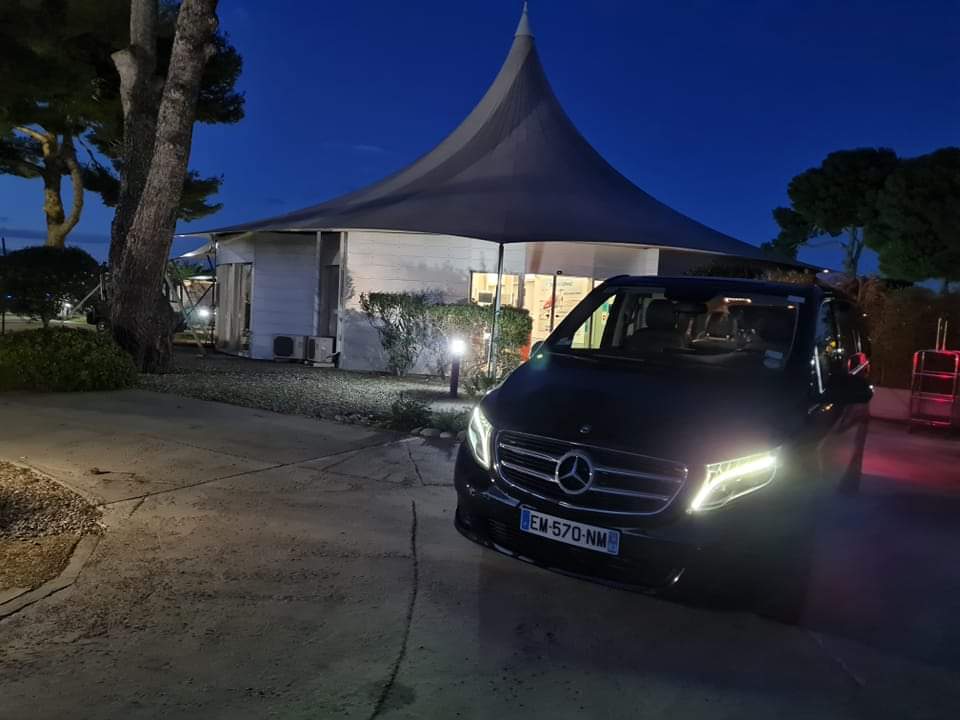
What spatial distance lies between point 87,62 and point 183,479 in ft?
53.1

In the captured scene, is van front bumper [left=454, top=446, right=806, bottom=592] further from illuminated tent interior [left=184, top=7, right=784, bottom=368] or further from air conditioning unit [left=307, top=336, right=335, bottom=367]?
air conditioning unit [left=307, top=336, right=335, bottom=367]

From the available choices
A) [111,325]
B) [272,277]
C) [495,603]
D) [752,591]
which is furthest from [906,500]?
[272,277]

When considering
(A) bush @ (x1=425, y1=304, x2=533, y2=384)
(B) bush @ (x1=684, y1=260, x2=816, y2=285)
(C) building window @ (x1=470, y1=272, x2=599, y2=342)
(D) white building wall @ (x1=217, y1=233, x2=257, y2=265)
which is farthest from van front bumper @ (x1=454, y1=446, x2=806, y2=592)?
(D) white building wall @ (x1=217, y1=233, x2=257, y2=265)

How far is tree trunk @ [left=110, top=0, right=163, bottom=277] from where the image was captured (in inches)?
506

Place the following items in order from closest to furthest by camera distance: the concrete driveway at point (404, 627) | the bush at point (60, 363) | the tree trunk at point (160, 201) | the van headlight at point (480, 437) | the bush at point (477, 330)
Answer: the concrete driveway at point (404, 627) → the van headlight at point (480, 437) → the bush at point (60, 363) → the tree trunk at point (160, 201) → the bush at point (477, 330)

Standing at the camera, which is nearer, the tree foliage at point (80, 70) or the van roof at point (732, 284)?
the van roof at point (732, 284)

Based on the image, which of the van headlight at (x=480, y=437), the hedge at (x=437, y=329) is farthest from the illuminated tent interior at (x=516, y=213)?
the van headlight at (x=480, y=437)

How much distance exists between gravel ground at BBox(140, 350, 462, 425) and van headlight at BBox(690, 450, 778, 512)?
6.05 m

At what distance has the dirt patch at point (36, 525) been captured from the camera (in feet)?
13.4

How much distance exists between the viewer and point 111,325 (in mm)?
12070

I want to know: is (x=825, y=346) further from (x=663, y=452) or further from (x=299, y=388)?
(x=299, y=388)

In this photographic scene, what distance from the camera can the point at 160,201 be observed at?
11773 mm

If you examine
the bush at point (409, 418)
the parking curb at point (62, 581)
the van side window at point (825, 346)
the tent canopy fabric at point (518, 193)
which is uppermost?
the tent canopy fabric at point (518, 193)

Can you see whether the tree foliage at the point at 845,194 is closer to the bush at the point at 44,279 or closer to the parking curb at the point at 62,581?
the bush at the point at 44,279
